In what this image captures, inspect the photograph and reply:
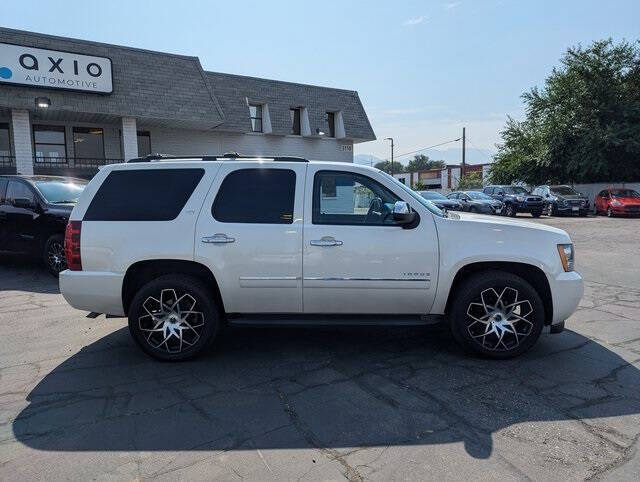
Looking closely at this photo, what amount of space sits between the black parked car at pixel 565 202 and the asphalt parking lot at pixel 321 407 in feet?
72.6

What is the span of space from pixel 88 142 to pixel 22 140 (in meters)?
3.85

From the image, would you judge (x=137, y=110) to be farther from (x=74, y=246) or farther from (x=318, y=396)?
(x=318, y=396)

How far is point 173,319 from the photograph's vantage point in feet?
14.6

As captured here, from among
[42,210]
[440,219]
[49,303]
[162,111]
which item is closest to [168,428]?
[440,219]

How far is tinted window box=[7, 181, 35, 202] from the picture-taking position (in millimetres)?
8820

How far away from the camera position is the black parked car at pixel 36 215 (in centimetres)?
846

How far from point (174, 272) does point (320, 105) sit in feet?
74.8

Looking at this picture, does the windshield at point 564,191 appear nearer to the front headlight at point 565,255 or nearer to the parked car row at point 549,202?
the parked car row at point 549,202

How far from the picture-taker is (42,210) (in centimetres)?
853

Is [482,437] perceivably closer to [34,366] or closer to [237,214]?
[237,214]

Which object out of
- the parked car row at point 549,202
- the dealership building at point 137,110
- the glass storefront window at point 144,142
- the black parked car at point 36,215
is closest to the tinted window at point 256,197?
the black parked car at point 36,215

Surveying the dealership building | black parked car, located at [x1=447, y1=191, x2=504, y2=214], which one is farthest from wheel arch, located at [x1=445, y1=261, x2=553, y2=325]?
black parked car, located at [x1=447, y1=191, x2=504, y2=214]

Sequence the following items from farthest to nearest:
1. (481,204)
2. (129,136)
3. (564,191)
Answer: (564,191) < (481,204) < (129,136)

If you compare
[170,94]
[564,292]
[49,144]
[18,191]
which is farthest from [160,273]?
[49,144]
